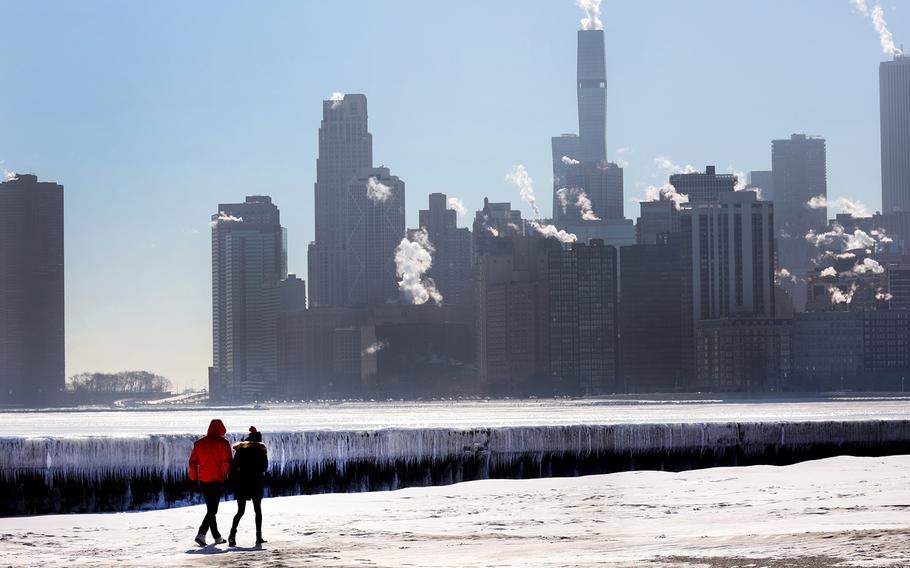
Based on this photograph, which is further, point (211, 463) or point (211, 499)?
point (211, 499)

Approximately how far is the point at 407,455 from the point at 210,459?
1889 cm

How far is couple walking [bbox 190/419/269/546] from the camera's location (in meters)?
26.6

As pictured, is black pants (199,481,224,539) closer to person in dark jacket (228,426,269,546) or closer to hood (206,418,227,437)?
person in dark jacket (228,426,269,546)

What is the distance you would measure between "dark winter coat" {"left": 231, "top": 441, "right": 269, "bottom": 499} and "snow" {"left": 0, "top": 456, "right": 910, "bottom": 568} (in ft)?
3.35

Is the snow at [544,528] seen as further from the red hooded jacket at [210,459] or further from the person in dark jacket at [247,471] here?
the red hooded jacket at [210,459]

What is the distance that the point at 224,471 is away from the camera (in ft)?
87.7

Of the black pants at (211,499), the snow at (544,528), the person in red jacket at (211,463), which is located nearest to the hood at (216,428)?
the person in red jacket at (211,463)

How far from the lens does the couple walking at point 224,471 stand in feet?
87.3

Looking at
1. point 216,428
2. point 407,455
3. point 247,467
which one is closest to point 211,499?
point 247,467

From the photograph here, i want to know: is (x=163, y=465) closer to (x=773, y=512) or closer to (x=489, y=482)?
(x=489, y=482)

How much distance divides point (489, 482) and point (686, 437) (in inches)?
337

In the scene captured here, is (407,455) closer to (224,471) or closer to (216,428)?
(224,471)

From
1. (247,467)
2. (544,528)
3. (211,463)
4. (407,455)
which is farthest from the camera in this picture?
(407,455)

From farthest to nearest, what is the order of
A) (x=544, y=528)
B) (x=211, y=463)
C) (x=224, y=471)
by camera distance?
(x=544, y=528)
(x=224, y=471)
(x=211, y=463)
